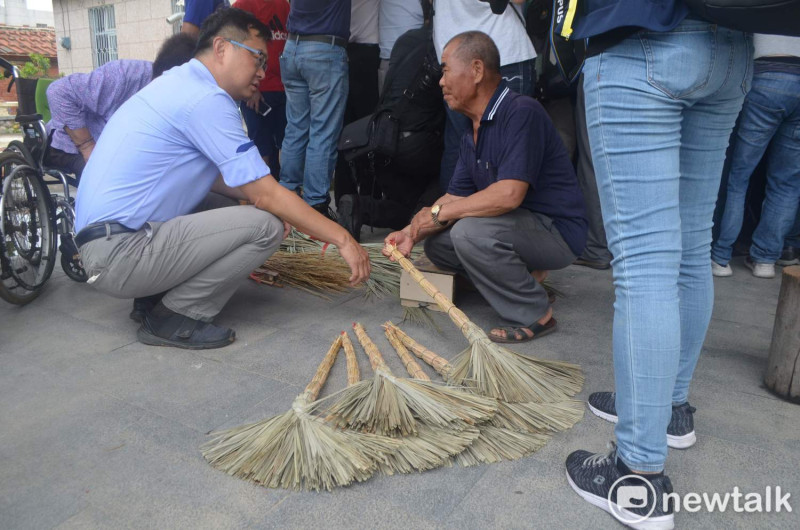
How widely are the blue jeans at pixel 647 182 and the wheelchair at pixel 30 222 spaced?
2.76 m

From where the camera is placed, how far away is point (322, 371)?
2277mm

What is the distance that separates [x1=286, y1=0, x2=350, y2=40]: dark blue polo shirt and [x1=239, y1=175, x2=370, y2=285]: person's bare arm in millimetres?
1701

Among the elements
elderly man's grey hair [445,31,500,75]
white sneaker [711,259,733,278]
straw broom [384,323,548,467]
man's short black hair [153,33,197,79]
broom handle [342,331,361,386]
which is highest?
elderly man's grey hair [445,31,500,75]

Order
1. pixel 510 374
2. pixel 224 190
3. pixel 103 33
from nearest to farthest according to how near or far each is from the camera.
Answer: pixel 510 374
pixel 224 190
pixel 103 33

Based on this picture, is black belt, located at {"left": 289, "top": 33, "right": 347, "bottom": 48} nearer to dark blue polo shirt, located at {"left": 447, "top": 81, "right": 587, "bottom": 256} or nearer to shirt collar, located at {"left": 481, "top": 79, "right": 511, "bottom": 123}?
dark blue polo shirt, located at {"left": 447, "top": 81, "right": 587, "bottom": 256}

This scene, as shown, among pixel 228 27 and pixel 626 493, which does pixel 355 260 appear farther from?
pixel 626 493

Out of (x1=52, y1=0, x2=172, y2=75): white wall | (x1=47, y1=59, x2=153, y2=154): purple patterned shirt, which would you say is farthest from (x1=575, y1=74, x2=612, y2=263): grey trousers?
(x1=52, y1=0, x2=172, y2=75): white wall

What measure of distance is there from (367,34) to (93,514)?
3.61 metres

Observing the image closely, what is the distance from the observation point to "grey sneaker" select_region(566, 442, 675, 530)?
1.50 metres

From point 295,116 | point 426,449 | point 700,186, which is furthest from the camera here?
point 295,116

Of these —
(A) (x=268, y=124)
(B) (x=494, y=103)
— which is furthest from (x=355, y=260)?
(A) (x=268, y=124)

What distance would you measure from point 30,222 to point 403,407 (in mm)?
2474

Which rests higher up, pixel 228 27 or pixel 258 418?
pixel 228 27

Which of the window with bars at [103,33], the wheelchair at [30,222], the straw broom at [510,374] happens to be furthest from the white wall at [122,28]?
the straw broom at [510,374]
